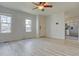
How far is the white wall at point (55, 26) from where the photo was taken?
6.45 m

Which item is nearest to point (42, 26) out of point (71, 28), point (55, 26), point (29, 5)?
point (55, 26)

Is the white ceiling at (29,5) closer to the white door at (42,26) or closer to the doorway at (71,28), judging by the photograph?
the white door at (42,26)

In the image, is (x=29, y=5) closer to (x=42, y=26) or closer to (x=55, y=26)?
(x=42, y=26)

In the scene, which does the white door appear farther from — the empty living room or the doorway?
the doorway

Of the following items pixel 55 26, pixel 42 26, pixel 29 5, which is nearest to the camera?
pixel 29 5

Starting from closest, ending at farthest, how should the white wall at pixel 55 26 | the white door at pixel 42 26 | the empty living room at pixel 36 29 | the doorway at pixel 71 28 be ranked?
the empty living room at pixel 36 29 → the white wall at pixel 55 26 → the white door at pixel 42 26 → the doorway at pixel 71 28

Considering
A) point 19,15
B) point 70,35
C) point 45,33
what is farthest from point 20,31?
point 70,35

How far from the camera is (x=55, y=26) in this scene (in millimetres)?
7156

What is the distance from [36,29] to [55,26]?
1.65 m

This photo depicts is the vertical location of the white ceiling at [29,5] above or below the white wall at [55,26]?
above

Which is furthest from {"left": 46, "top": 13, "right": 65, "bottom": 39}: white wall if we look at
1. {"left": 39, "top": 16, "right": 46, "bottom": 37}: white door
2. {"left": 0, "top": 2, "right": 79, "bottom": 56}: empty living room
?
{"left": 39, "top": 16, "right": 46, "bottom": 37}: white door

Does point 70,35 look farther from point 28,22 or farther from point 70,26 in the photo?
point 28,22

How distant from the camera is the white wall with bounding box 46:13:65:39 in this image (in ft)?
21.2

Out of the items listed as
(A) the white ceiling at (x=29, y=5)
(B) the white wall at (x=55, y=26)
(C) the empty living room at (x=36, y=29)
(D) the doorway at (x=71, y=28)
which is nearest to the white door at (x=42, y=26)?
(C) the empty living room at (x=36, y=29)
